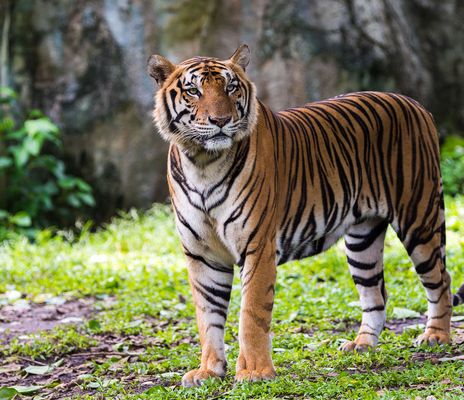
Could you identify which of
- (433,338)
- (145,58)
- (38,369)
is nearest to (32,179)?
(145,58)

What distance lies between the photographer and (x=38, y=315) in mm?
6680

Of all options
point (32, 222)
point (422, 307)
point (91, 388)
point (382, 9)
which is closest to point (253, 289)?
point (91, 388)

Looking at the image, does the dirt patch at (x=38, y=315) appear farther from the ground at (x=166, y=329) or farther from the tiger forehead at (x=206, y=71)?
the tiger forehead at (x=206, y=71)

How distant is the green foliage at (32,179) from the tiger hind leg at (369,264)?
551cm

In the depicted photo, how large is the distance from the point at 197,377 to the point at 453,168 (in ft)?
23.5

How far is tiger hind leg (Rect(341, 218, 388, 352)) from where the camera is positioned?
521cm

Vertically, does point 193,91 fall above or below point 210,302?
above

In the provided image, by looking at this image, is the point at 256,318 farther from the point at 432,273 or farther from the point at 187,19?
the point at 187,19

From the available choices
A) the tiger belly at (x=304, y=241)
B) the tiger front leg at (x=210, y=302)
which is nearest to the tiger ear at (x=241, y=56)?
the tiger belly at (x=304, y=241)

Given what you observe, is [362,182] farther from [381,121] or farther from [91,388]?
[91,388]

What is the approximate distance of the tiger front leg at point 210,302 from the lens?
442cm

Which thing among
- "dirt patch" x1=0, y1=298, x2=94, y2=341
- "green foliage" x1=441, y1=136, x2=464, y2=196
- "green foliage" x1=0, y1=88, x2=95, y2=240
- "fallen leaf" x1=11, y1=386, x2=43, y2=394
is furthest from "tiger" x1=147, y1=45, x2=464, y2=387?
"green foliage" x1=0, y1=88, x2=95, y2=240

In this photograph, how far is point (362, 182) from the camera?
5.00m

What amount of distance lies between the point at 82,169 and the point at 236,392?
7697 mm
